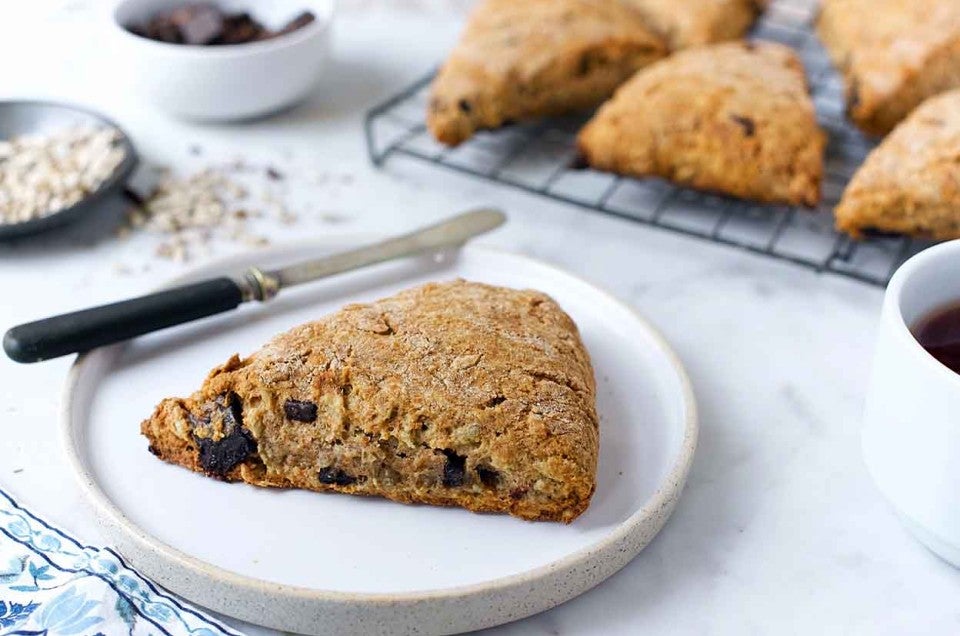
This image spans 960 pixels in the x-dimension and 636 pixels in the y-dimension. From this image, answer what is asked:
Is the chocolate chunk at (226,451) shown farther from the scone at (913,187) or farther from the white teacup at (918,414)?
the scone at (913,187)

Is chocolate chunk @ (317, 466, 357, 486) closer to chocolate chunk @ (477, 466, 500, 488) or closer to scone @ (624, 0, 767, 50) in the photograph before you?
chocolate chunk @ (477, 466, 500, 488)

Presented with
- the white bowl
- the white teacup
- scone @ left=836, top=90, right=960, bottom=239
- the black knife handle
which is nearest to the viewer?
the white teacup

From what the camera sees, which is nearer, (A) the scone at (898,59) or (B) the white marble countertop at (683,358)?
(B) the white marble countertop at (683,358)

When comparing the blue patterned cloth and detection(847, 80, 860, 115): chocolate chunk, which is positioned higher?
detection(847, 80, 860, 115): chocolate chunk

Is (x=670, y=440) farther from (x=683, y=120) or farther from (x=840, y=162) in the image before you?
(x=840, y=162)

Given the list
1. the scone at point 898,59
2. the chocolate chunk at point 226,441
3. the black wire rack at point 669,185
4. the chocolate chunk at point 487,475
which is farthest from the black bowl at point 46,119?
the scone at point 898,59

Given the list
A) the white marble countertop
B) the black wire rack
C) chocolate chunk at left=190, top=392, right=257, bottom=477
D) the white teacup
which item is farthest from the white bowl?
the white teacup

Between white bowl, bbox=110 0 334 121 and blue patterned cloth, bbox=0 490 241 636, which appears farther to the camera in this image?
white bowl, bbox=110 0 334 121
